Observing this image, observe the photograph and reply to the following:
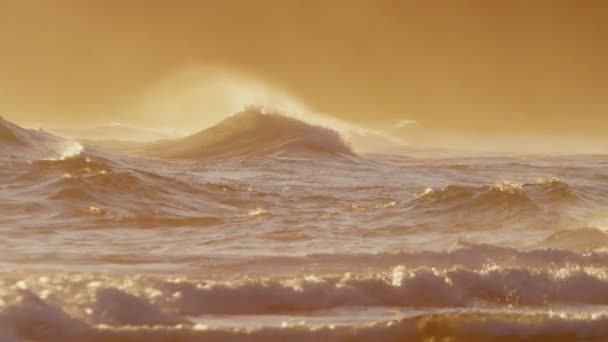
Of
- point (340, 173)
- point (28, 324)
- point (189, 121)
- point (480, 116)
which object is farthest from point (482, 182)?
point (480, 116)

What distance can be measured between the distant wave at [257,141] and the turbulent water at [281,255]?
6.58m

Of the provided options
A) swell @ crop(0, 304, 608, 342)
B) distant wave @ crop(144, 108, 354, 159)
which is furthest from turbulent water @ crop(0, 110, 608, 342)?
distant wave @ crop(144, 108, 354, 159)

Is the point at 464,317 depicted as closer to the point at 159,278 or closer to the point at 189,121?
the point at 159,278

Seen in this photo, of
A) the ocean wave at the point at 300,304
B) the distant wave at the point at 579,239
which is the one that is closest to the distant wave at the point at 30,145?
the distant wave at the point at 579,239

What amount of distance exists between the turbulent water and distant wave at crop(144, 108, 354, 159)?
6.58 m

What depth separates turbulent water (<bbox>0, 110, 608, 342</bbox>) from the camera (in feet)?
24.8

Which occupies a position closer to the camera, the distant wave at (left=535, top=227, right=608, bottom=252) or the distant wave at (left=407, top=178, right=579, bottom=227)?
the distant wave at (left=535, top=227, right=608, bottom=252)

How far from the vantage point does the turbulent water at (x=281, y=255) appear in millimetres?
7566

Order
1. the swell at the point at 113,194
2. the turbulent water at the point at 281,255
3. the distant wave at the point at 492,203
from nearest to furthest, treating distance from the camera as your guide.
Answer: the turbulent water at the point at 281,255 → the swell at the point at 113,194 → the distant wave at the point at 492,203

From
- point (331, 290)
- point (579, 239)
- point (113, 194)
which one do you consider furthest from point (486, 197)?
point (331, 290)

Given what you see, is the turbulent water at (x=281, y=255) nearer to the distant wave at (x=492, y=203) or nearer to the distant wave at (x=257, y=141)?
the distant wave at (x=492, y=203)

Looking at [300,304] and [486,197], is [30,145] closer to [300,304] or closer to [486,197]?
[486,197]

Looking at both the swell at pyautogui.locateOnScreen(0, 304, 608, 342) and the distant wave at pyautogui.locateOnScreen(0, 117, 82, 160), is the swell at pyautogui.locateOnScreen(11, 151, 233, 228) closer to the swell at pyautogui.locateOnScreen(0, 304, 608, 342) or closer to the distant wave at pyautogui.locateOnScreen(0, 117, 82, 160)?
the distant wave at pyautogui.locateOnScreen(0, 117, 82, 160)

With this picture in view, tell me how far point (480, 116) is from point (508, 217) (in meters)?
115
